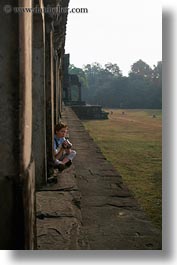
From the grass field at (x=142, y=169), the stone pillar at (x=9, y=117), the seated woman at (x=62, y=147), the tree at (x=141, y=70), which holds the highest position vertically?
the tree at (x=141, y=70)

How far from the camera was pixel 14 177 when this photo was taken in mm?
1686

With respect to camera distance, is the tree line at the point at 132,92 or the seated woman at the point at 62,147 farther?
the tree line at the point at 132,92

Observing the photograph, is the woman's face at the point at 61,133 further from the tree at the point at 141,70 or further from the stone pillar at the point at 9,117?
the tree at the point at 141,70

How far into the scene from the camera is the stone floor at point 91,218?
2.50 m

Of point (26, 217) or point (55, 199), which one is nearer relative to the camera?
point (26, 217)

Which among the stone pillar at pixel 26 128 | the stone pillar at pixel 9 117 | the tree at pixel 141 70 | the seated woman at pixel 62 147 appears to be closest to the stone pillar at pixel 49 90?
the seated woman at pixel 62 147

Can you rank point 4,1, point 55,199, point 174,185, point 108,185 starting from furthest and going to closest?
point 108,185 < point 55,199 < point 174,185 < point 4,1

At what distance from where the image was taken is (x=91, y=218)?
10.4 feet

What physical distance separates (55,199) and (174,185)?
1.11 metres

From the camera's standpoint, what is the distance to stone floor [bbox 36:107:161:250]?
2.50m

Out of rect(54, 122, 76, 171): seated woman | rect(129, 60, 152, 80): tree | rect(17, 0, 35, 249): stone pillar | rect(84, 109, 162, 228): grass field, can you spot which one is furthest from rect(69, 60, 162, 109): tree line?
rect(17, 0, 35, 249): stone pillar

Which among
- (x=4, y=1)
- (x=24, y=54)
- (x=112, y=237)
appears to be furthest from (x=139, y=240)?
(x=4, y=1)

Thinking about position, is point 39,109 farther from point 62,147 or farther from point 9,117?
point 9,117

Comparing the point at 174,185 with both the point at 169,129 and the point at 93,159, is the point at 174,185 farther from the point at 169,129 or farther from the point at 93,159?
the point at 93,159
